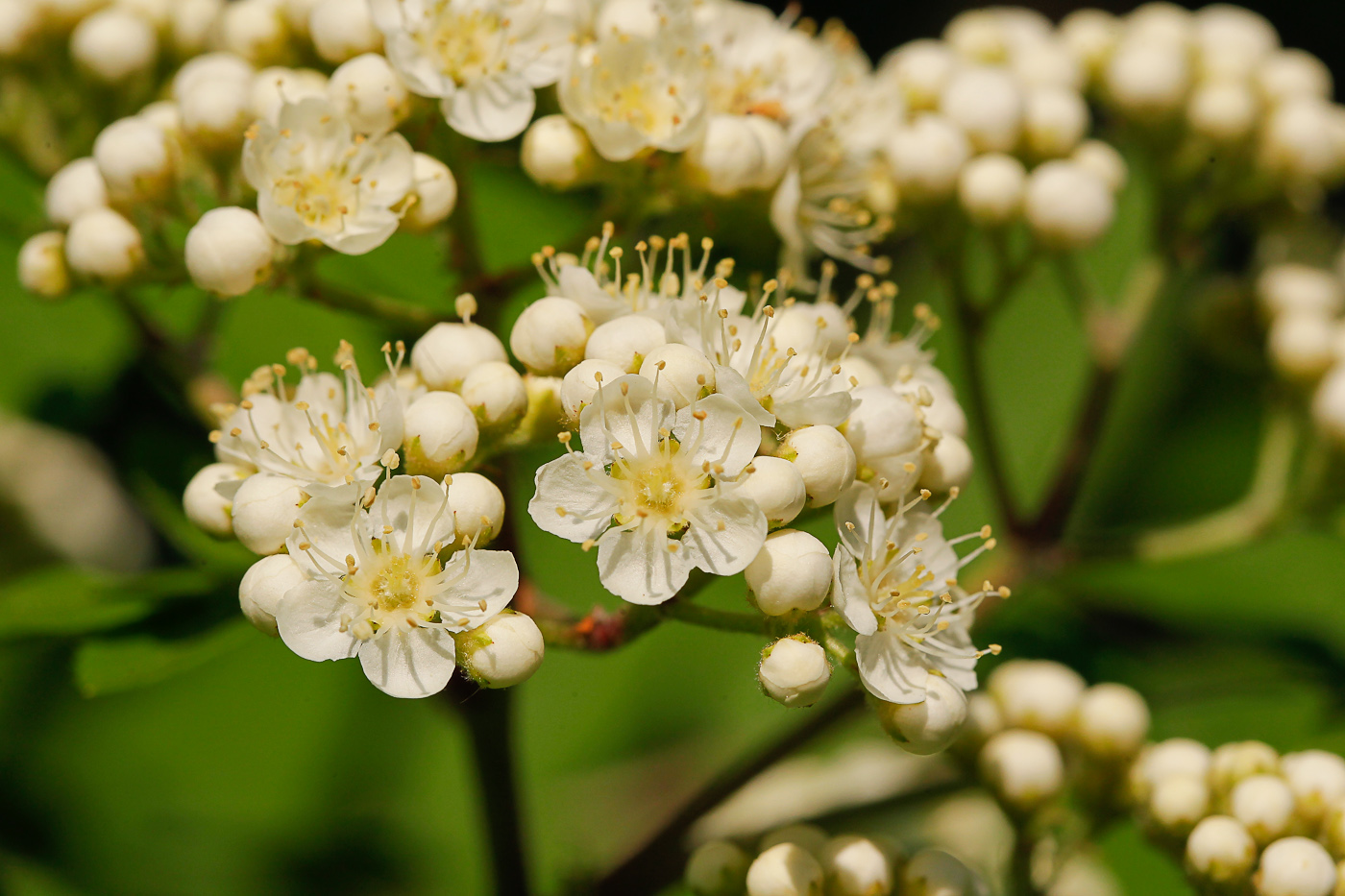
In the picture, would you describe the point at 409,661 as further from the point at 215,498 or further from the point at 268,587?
the point at 215,498

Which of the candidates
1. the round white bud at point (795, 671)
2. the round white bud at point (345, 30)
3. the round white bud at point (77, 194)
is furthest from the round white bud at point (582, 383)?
the round white bud at point (77, 194)

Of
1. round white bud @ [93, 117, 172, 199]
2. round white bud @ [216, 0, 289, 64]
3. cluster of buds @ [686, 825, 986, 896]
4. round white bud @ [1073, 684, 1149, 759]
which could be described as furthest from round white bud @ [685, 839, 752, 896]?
round white bud @ [216, 0, 289, 64]

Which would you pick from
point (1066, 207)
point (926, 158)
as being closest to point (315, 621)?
point (926, 158)

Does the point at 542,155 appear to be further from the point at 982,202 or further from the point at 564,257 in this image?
the point at 982,202

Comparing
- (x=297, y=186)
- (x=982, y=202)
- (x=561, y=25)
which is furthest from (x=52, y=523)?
(x=982, y=202)

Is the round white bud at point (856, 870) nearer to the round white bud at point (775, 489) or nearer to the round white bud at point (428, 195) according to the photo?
the round white bud at point (775, 489)

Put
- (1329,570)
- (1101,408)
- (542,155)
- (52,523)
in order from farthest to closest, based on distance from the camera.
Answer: (52,523) < (1329,570) < (1101,408) < (542,155)
